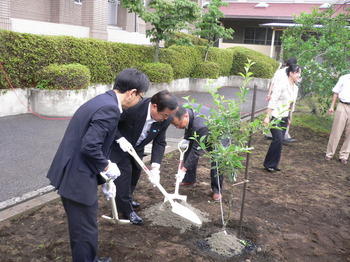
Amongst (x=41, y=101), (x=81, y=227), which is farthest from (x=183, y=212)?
(x=41, y=101)

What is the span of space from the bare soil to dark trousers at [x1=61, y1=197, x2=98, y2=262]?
0.54 meters

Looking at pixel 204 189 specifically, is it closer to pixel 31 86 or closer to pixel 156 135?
pixel 156 135

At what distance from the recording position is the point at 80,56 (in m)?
8.60

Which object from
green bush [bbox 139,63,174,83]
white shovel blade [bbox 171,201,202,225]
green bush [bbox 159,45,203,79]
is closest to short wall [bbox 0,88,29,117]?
green bush [bbox 139,63,174,83]

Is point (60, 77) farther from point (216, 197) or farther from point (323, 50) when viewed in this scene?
point (323, 50)

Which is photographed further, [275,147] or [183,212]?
[275,147]

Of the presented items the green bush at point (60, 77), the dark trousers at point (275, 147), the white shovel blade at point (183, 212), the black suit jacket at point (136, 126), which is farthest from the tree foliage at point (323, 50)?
the white shovel blade at point (183, 212)

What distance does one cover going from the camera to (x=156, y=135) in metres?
3.46

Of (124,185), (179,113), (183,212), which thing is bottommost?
(183,212)

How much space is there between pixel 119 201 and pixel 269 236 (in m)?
1.58

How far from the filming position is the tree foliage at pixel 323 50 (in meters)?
7.39

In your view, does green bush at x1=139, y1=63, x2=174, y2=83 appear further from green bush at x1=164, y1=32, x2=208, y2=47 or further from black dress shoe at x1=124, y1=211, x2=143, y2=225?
black dress shoe at x1=124, y1=211, x2=143, y2=225

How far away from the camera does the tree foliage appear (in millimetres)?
7387

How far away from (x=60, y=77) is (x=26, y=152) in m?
2.58
